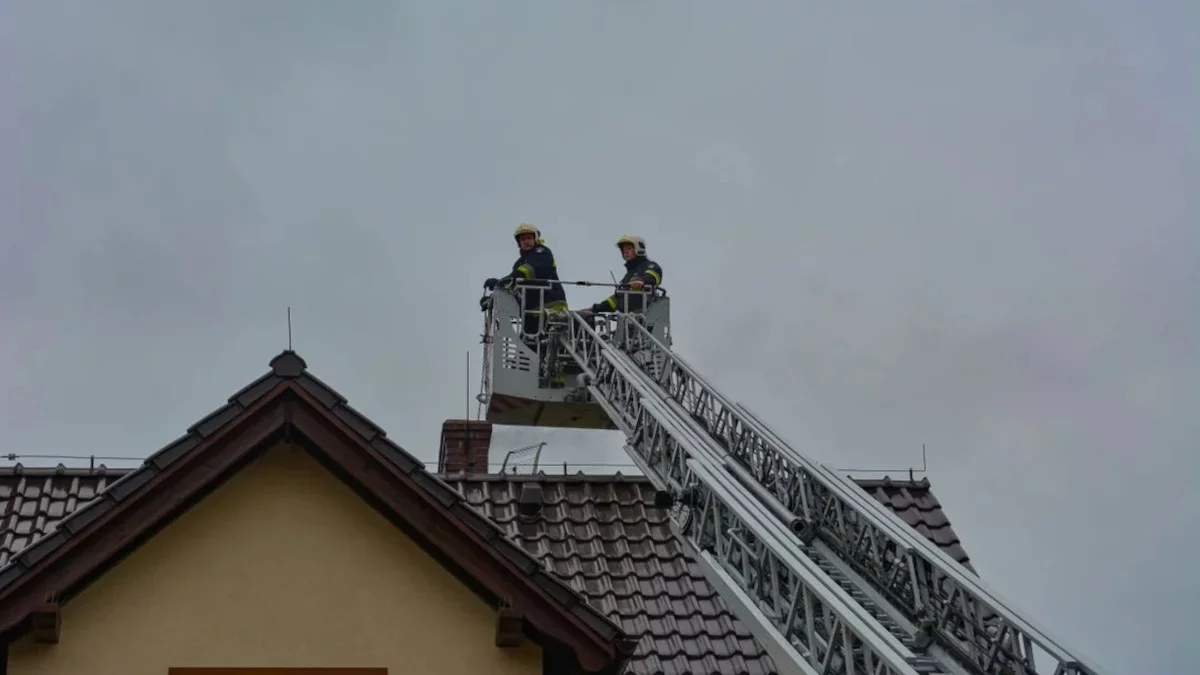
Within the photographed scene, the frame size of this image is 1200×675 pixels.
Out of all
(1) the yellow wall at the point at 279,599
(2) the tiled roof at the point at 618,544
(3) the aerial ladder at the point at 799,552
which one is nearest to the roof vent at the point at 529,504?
(2) the tiled roof at the point at 618,544

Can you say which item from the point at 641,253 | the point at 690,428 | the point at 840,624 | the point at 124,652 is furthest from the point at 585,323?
the point at 124,652

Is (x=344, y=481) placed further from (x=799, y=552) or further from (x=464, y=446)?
(x=464, y=446)

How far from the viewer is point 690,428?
12258 millimetres

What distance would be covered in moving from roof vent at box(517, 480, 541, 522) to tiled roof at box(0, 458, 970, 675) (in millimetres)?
50

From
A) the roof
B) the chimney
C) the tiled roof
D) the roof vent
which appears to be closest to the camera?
the roof

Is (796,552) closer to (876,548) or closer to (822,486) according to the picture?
(876,548)

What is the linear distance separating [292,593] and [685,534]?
160 inches

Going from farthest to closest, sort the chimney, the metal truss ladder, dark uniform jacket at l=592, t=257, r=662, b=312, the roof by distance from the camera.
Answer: dark uniform jacket at l=592, t=257, r=662, b=312 < the chimney < the metal truss ladder < the roof

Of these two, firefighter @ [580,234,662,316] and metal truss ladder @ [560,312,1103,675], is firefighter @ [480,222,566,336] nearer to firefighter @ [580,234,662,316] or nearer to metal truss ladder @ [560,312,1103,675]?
firefighter @ [580,234,662,316]

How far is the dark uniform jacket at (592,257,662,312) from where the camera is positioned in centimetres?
1634

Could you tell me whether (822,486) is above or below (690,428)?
below

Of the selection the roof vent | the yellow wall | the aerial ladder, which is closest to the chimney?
the aerial ladder

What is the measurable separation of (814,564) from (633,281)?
8.33 meters

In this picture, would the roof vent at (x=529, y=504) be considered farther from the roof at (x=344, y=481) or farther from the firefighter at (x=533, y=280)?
the firefighter at (x=533, y=280)
